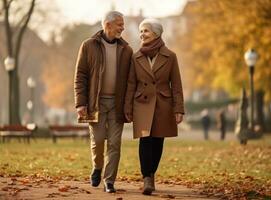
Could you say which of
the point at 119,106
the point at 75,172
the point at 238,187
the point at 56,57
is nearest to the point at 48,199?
the point at 119,106

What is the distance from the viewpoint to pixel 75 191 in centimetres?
742

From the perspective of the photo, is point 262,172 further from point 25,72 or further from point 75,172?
point 25,72

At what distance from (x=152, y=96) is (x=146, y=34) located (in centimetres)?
77

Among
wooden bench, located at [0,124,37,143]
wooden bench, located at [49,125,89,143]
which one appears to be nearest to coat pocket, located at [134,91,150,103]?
wooden bench, located at [0,124,37,143]

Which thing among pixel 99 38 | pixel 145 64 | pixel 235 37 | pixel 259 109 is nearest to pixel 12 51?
pixel 235 37

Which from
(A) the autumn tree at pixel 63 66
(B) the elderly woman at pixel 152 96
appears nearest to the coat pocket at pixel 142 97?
(B) the elderly woman at pixel 152 96

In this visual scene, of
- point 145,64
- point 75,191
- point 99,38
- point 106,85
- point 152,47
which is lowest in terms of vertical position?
point 75,191

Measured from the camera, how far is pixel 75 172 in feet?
35.0

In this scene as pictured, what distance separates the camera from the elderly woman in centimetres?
753

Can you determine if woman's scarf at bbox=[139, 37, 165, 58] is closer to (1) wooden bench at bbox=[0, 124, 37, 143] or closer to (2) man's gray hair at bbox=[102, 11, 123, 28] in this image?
(2) man's gray hair at bbox=[102, 11, 123, 28]

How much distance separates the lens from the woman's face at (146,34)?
299 inches

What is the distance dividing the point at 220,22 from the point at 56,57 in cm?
2685

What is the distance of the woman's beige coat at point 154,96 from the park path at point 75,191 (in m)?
0.75

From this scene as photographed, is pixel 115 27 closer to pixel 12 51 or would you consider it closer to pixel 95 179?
pixel 95 179
